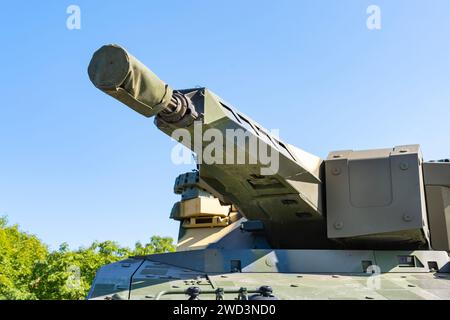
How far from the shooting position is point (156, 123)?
7.40 m

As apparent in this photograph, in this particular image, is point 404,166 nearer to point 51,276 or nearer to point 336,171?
point 336,171

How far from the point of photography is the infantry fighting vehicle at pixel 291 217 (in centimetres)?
648

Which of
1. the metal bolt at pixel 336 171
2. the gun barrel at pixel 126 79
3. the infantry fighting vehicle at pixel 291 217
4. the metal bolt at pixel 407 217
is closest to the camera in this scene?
the gun barrel at pixel 126 79

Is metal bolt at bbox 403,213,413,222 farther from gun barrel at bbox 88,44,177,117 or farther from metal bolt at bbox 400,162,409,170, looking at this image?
gun barrel at bbox 88,44,177,117

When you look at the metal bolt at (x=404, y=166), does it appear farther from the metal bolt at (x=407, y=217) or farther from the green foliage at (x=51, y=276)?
the green foliage at (x=51, y=276)

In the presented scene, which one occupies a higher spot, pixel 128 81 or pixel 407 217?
pixel 128 81

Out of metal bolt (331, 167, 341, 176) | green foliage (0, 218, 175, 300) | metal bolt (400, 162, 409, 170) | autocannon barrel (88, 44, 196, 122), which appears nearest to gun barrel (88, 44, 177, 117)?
autocannon barrel (88, 44, 196, 122)

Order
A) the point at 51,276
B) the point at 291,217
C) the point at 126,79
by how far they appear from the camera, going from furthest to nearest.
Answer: the point at 51,276 → the point at 291,217 → the point at 126,79

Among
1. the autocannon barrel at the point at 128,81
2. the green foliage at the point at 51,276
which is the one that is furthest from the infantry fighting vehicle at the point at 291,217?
the green foliage at the point at 51,276

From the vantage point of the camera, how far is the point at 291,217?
9148 millimetres

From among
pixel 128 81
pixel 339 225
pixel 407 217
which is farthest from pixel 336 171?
pixel 128 81
